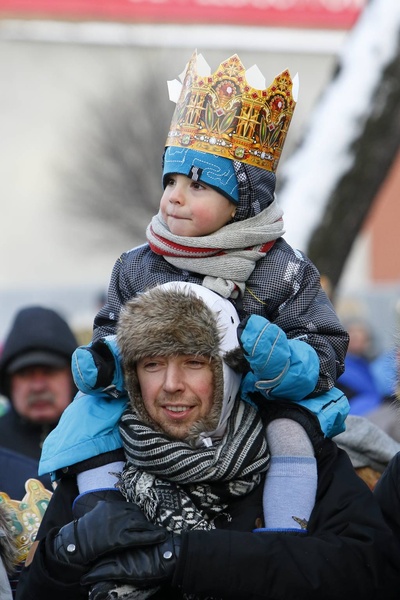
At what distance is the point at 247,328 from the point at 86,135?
21.7m

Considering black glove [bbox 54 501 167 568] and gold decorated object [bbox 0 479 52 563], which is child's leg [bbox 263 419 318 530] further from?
gold decorated object [bbox 0 479 52 563]

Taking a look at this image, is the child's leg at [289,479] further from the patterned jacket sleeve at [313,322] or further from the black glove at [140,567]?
the black glove at [140,567]

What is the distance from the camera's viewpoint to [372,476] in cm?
408

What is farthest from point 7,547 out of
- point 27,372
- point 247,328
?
point 27,372

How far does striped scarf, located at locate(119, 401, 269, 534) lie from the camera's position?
2994mm

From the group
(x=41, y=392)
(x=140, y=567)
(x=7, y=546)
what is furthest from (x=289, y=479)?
(x=41, y=392)

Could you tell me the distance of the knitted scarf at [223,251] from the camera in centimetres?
316

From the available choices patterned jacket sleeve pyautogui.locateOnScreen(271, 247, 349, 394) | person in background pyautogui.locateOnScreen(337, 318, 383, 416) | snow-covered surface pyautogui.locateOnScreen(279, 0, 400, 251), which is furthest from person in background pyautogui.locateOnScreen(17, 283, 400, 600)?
person in background pyautogui.locateOnScreen(337, 318, 383, 416)

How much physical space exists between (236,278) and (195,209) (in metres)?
0.22

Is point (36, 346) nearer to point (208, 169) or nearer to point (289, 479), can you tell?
point (208, 169)

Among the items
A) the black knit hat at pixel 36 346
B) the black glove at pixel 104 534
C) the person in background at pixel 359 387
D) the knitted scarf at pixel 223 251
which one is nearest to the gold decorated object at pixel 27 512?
the black glove at pixel 104 534

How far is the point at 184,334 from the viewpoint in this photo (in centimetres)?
306

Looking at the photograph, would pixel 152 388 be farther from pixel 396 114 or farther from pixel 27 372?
pixel 396 114

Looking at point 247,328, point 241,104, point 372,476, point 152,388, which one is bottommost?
point 372,476
